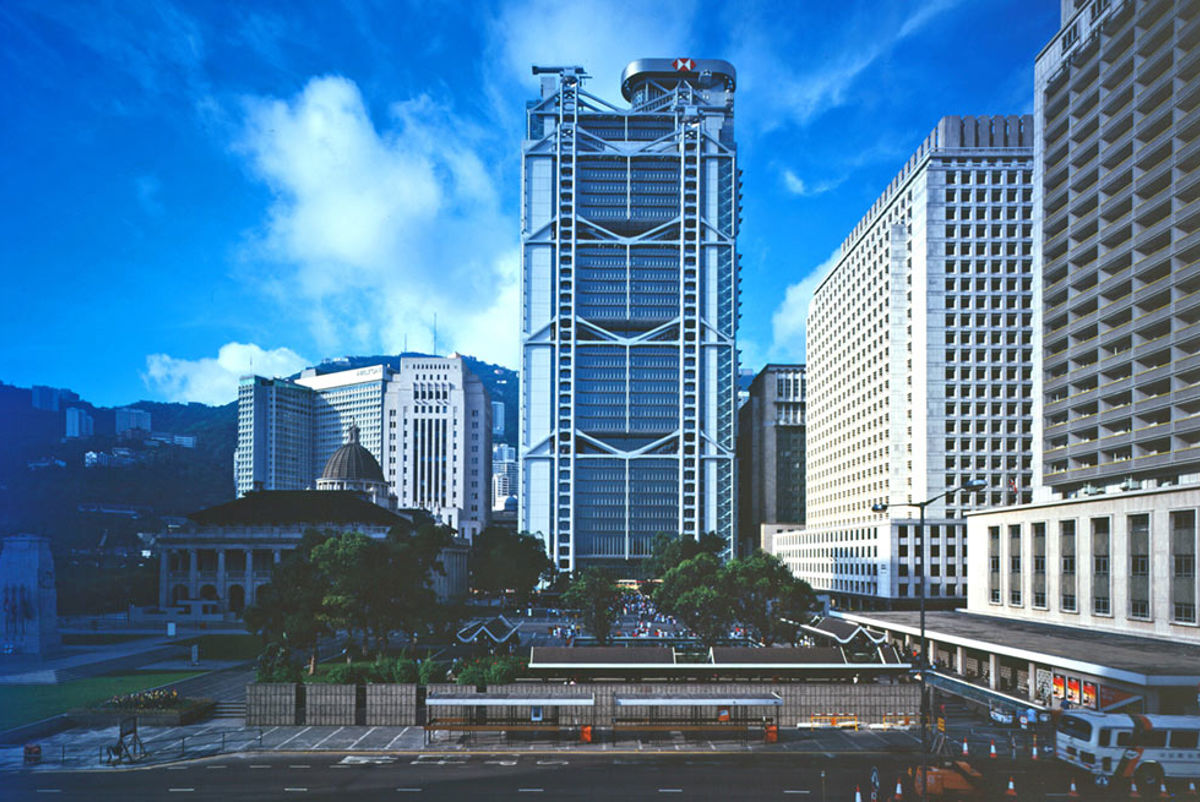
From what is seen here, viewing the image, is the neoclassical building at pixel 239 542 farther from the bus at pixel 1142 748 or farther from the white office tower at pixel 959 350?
the bus at pixel 1142 748

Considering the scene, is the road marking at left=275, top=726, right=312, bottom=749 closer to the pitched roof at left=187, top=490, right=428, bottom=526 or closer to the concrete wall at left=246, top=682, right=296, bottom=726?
the concrete wall at left=246, top=682, right=296, bottom=726

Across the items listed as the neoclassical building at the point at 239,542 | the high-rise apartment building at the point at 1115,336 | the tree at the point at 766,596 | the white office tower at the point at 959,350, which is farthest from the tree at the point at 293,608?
the white office tower at the point at 959,350

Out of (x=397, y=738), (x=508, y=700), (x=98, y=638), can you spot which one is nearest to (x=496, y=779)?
(x=508, y=700)

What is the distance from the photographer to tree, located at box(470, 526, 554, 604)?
12133 cm

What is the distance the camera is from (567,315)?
181m

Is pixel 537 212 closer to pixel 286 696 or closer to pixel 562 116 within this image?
pixel 562 116

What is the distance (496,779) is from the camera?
→ 34.8m

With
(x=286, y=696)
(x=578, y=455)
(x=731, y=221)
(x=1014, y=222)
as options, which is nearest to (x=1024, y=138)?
(x=1014, y=222)

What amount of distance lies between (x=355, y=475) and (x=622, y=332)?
63.3 m

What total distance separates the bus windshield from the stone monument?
73586 millimetres

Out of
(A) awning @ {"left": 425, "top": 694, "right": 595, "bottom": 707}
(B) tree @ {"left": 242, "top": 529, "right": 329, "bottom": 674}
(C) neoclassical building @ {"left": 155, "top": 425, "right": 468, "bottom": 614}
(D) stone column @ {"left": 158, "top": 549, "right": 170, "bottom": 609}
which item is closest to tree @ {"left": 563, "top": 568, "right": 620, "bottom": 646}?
(B) tree @ {"left": 242, "top": 529, "right": 329, "bottom": 674}

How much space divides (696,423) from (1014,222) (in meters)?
79.6

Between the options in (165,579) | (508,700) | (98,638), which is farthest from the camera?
(165,579)

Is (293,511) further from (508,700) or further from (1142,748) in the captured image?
(1142,748)
